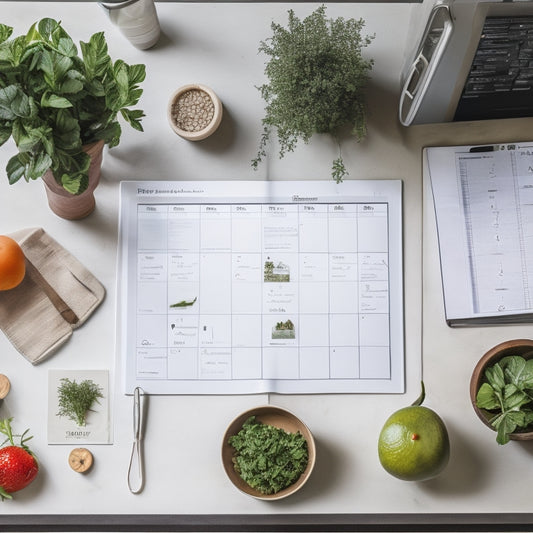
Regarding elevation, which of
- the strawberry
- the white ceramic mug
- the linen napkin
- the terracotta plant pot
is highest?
the white ceramic mug

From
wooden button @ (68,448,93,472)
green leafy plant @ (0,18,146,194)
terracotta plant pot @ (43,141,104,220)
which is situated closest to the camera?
green leafy plant @ (0,18,146,194)

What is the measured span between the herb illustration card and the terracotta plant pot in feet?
0.86

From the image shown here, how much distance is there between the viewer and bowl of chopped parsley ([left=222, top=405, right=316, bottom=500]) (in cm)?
97

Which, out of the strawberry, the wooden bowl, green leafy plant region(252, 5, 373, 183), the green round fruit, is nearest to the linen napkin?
the strawberry

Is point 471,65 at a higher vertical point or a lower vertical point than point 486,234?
higher

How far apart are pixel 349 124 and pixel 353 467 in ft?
1.85

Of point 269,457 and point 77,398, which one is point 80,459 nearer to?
point 77,398

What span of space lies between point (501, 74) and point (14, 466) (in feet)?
3.08

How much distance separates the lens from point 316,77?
3.09 ft

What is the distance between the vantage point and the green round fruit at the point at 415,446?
36.2 inches

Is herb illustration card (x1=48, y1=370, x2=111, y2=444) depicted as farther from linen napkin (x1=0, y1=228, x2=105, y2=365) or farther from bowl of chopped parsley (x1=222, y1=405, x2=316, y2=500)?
bowl of chopped parsley (x1=222, y1=405, x2=316, y2=500)

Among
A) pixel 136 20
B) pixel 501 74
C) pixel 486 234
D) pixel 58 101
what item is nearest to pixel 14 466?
pixel 58 101

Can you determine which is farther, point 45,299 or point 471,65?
point 45,299

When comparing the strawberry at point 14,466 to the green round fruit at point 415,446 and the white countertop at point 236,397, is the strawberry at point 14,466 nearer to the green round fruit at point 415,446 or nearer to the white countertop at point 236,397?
the white countertop at point 236,397
